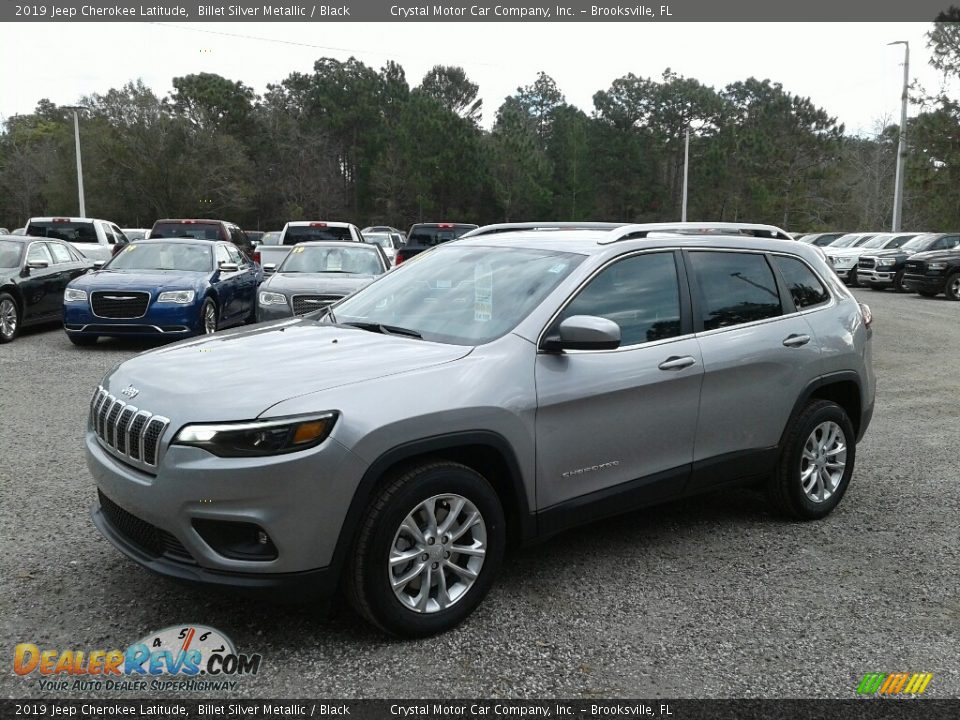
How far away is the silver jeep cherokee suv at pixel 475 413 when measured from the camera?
3.30 metres

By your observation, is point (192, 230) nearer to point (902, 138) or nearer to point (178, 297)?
point (178, 297)

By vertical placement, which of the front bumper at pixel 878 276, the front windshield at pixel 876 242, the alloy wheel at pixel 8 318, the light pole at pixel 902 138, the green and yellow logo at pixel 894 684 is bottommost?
the front bumper at pixel 878 276

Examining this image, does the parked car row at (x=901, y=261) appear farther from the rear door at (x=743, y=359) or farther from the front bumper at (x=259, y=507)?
the front bumper at (x=259, y=507)

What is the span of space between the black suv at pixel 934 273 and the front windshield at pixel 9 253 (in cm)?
2111

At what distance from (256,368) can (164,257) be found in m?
10.1

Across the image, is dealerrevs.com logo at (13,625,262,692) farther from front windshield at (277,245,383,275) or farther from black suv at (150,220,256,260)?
black suv at (150,220,256,260)

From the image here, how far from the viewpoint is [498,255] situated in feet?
15.4

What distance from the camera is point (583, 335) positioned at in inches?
150

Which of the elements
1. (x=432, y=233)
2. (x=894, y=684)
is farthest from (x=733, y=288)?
(x=432, y=233)

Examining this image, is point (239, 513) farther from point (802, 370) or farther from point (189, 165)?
point (189, 165)

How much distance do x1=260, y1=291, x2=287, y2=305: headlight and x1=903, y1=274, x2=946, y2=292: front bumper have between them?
18.3 metres

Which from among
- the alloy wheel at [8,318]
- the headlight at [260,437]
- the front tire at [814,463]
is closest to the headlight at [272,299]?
the alloy wheel at [8,318]

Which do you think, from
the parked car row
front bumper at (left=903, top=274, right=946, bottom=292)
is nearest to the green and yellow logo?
the parked car row

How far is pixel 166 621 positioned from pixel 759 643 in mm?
2550
